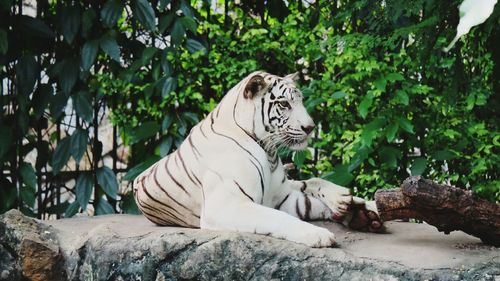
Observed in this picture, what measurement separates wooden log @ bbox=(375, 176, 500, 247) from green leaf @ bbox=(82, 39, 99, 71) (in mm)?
2491

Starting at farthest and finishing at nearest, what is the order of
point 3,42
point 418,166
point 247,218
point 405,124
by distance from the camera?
point 3,42, point 418,166, point 405,124, point 247,218

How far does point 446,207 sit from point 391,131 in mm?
1621

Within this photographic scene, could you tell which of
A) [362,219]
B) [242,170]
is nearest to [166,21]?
[242,170]

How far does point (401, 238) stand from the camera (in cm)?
277

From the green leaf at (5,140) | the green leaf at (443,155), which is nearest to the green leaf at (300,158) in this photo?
the green leaf at (443,155)

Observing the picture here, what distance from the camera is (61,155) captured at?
180 inches

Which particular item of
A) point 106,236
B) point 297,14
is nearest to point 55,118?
point 297,14

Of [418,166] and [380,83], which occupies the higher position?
[380,83]

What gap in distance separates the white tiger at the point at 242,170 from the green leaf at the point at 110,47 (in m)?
1.55

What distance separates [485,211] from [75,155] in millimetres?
2819

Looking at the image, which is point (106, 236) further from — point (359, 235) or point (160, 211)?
point (359, 235)

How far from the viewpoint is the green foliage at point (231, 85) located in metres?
4.05

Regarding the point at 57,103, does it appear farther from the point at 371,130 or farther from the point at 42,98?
the point at 371,130

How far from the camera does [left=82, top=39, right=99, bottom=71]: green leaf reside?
14.7 feet
